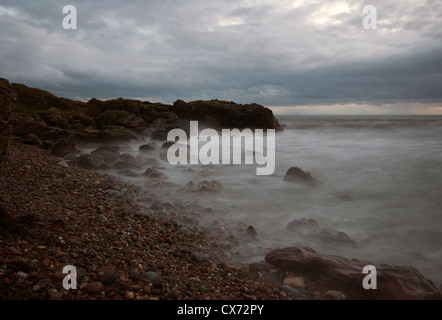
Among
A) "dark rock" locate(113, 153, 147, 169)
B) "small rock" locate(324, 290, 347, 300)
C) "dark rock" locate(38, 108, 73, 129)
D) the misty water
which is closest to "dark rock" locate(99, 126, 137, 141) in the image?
"dark rock" locate(38, 108, 73, 129)

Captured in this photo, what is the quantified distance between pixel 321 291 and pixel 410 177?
7821 mm

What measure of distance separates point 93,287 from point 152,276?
1.93 ft

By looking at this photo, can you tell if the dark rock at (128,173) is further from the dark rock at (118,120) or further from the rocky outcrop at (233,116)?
the rocky outcrop at (233,116)

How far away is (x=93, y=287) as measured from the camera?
2457mm

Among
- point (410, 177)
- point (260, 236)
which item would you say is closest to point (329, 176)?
point (410, 177)

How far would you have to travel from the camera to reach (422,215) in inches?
248

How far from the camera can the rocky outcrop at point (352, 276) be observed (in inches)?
124

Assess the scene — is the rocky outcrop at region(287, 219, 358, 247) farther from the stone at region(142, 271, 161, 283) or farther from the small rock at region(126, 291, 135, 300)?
the small rock at region(126, 291, 135, 300)

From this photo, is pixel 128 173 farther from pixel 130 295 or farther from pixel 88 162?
pixel 130 295

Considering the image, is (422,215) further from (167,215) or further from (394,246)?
(167,215)

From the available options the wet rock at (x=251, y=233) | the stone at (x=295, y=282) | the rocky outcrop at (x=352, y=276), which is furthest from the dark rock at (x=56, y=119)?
the stone at (x=295, y=282)

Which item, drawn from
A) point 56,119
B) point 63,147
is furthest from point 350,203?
point 56,119

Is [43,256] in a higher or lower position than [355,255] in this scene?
higher

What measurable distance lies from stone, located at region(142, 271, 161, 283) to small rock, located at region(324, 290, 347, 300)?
6.51ft
